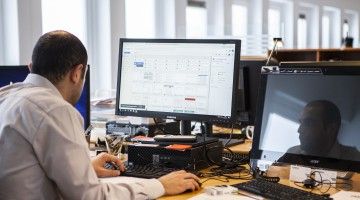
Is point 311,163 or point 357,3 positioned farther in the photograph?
point 357,3

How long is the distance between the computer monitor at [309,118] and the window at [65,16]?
2880 mm

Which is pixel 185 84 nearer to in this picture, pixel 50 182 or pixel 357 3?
pixel 50 182

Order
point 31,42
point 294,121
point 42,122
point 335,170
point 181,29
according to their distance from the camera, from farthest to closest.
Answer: point 181,29
point 31,42
point 294,121
point 335,170
point 42,122

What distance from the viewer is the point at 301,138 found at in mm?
1670

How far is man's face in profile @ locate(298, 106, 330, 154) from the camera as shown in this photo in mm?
1629

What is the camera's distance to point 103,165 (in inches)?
72.6

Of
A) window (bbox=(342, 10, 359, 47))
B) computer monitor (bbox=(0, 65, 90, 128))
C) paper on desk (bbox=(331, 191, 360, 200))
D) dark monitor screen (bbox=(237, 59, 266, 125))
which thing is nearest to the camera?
paper on desk (bbox=(331, 191, 360, 200))

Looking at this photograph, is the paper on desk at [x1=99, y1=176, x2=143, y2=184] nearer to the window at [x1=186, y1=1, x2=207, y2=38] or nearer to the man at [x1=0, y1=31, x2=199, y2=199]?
the man at [x1=0, y1=31, x2=199, y2=199]

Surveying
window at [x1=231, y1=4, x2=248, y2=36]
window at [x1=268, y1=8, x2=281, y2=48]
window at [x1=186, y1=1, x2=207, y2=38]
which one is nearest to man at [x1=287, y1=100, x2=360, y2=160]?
window at [x1=186, y1=1, x2=207, y2=38]

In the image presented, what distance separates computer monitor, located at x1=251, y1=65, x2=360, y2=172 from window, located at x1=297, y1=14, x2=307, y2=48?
8.32 m

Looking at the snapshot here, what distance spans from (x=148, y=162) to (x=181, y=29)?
13.8 feet

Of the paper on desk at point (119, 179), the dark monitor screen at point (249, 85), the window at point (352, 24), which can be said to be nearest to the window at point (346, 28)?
the window at point (352, 24)

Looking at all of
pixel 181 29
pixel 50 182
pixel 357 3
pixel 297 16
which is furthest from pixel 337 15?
pixel 50 182

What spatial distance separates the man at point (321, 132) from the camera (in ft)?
5.24
